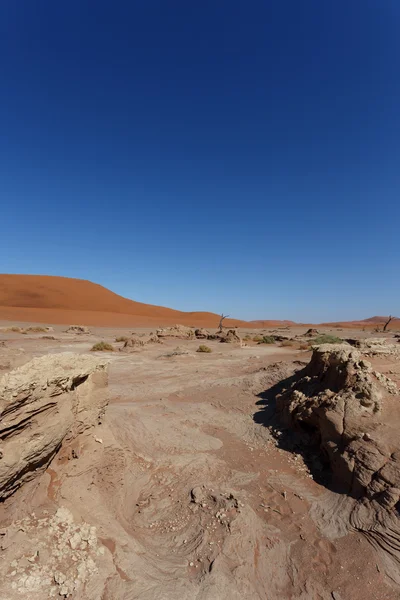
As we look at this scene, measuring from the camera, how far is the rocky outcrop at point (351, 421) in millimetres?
4121

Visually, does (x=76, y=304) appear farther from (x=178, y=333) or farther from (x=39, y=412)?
(x=39, y=412)

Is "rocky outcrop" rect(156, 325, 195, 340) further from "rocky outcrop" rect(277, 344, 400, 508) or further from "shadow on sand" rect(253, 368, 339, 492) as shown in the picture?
"rocky outcrop" rect(277, 344, 400, 508)

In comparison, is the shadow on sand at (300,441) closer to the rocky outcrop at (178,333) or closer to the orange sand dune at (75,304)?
the rocky outcrop at (178,333)

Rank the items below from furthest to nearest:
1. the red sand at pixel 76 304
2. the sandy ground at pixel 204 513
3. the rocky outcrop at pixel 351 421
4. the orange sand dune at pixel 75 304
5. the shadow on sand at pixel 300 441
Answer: the orange sand dune at pixel 75 304, the red sand at pixel 76 304, the shadow on sand at pixel 300 441, the rocky outcrop at pixel 351 421, the sandy ground at pixel 204 513

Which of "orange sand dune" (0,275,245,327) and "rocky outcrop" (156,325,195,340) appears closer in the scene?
"rocky outcrop" (156,325,195,340)

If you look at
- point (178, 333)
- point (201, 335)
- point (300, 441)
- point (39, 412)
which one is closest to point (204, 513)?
point (39, 412)

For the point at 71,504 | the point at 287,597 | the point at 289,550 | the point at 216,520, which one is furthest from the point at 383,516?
the point at 71,504

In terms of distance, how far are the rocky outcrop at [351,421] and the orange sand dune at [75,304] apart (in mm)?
42699

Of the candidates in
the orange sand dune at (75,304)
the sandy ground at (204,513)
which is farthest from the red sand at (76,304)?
the sandy ground at (204,513)

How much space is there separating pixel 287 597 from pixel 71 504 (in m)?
2.51

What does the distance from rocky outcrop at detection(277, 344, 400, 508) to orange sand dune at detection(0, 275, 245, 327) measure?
4270 centimetres

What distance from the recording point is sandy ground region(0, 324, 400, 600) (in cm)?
305

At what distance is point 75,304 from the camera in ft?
219

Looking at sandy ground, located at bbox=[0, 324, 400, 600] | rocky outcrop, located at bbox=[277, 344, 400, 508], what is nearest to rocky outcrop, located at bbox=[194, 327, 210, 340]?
rocky outcrop, located at bbox=[277, 344, 400, 508]
